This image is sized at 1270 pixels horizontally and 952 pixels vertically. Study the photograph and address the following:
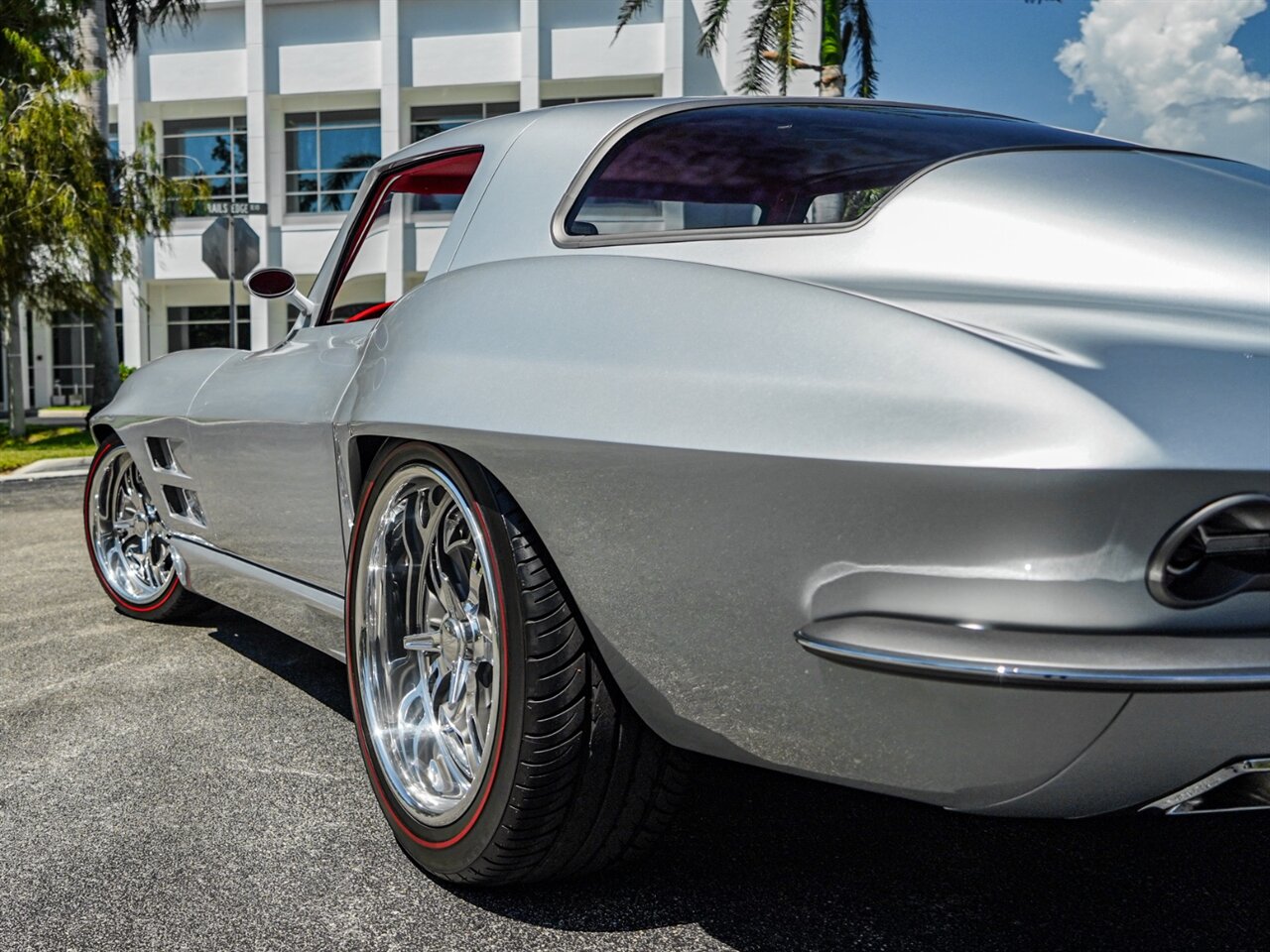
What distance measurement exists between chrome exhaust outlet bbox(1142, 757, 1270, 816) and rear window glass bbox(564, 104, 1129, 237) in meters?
0.99

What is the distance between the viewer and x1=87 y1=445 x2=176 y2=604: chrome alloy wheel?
4.32 metres

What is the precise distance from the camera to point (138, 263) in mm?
26516

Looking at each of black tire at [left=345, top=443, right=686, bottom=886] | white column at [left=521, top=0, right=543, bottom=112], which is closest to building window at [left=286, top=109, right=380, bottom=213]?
white column at [left=521, top=0, right=543, bottom=112]

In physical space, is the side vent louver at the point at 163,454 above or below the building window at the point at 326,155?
below

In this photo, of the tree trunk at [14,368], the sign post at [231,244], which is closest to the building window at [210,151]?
the tree trunk at [14,368]

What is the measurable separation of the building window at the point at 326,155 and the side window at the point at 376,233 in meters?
24.6

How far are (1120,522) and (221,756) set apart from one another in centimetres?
226

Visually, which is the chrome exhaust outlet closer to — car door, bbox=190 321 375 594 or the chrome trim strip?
the chrome trim strip

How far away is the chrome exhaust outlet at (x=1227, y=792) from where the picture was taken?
148 cm

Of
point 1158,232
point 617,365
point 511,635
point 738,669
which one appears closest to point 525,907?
point 511,635

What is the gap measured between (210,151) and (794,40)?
55.2 feet

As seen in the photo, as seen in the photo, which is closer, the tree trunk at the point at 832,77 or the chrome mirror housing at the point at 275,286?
the chrome mirror housing at the point at 275,286

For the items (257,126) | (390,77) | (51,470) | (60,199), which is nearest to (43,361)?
(257,126)

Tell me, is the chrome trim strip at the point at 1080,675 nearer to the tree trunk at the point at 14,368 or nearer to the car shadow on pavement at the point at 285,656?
the car shadow on pavement at the point at 285,656
